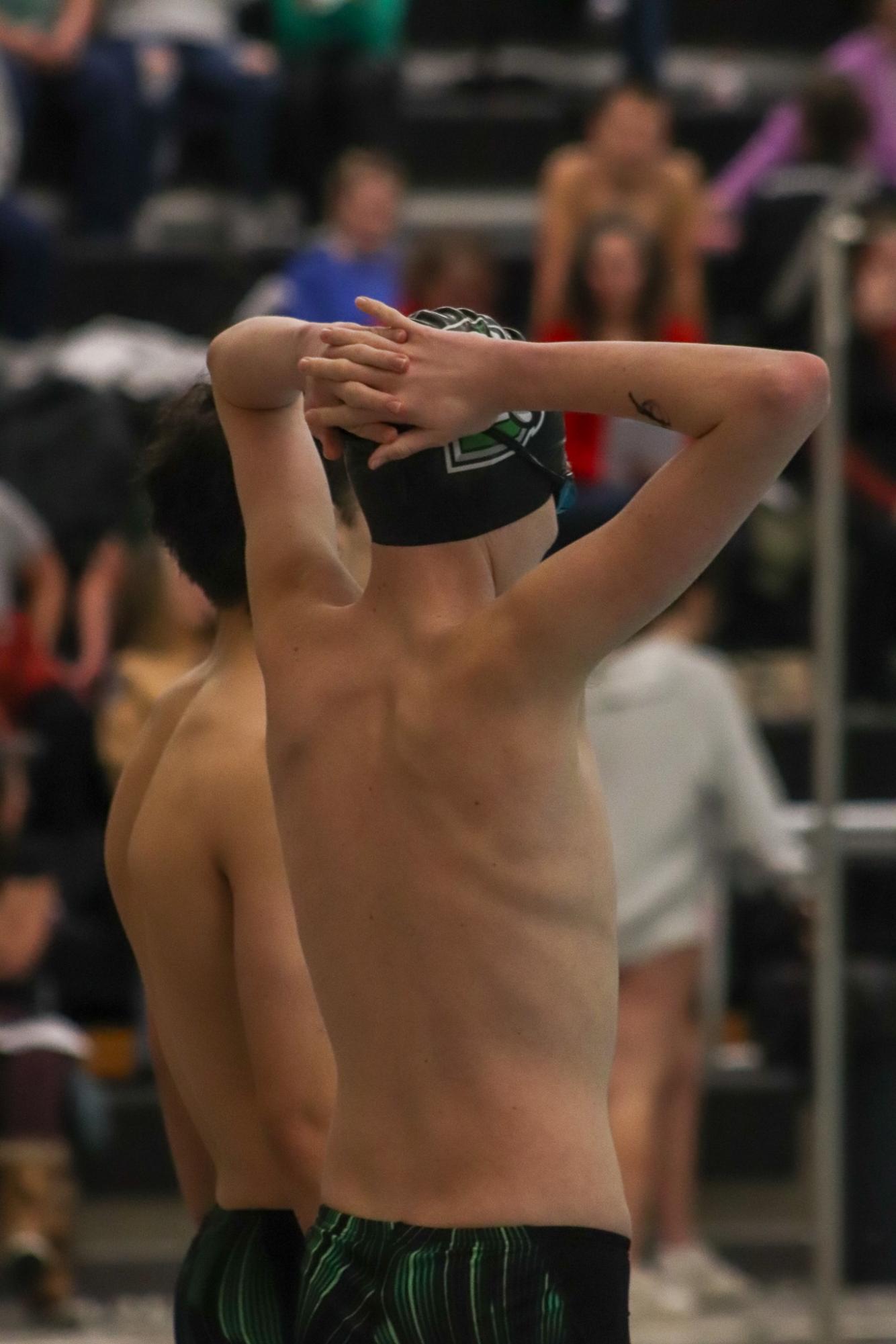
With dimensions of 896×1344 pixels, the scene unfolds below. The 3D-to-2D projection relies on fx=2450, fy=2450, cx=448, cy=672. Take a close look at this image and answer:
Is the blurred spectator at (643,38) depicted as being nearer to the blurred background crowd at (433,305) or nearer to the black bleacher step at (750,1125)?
the blurred background crowd at (433,305)

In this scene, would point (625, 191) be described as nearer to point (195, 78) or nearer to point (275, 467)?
point (195, 78)

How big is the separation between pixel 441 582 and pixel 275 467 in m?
0.28

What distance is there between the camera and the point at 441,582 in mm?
1992

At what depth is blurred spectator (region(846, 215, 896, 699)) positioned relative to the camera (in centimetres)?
618

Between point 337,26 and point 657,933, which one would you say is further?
point 337,26

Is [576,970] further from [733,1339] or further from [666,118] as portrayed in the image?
[666,118]

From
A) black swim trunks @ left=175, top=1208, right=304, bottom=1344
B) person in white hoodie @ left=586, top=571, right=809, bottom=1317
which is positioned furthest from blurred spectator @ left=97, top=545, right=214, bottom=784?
black swim trunks @ left=175, top=1208, right=304, bottom=1344

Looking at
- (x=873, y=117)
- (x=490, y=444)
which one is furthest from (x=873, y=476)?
(x=490, y=444)

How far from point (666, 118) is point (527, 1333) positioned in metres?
6.32

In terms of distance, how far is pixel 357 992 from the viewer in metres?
2.00

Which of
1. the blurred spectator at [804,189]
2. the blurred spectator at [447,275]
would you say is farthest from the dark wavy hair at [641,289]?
A: the blurred spectator at [804,189]

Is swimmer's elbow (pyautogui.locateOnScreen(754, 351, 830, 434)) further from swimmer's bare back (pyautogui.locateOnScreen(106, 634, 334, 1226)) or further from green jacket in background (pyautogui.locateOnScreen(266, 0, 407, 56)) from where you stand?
green jacket in background (pyautogui.locateOnScreen(266, 0, 407, 56))

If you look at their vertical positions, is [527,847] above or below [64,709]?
above

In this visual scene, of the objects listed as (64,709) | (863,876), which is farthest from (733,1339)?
(64,709)
